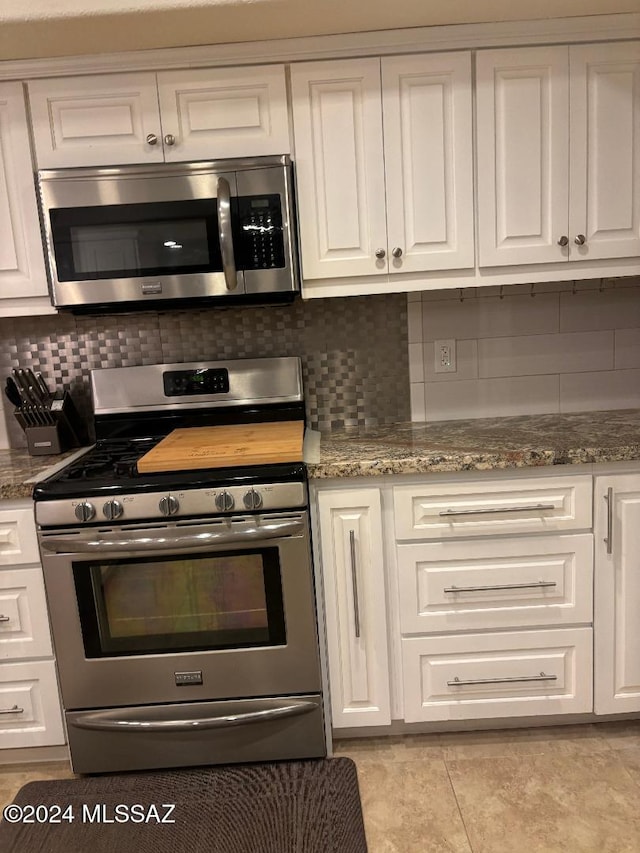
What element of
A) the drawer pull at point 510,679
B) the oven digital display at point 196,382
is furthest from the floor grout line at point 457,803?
the oven digital display at point 196,382

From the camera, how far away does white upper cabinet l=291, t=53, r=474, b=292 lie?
1.91 m

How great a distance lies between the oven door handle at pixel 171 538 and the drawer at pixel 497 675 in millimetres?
541

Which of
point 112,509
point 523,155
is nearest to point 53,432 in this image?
point 112,509

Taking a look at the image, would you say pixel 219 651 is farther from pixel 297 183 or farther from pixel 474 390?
pixel 297 183

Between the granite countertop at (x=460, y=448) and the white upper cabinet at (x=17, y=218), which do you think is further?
the white upper cabinet at (x=17, y=218)

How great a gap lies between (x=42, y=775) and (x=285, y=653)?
0.86 meters

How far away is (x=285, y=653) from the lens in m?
1.88

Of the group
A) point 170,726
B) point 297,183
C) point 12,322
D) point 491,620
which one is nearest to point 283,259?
point 297,183

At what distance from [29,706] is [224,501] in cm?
90

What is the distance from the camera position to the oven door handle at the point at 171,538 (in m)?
1.80

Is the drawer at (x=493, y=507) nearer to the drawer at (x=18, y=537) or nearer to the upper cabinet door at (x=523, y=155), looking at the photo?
the upper cabinet door at (x=523, y=155)

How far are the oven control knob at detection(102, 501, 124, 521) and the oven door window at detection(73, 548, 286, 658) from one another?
0.49ft

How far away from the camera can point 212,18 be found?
171 centimetres

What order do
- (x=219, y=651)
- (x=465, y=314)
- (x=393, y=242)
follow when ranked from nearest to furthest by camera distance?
1. (x=219, y=651)
2. (x=393, y=242)
3. (x=465, y=314)
